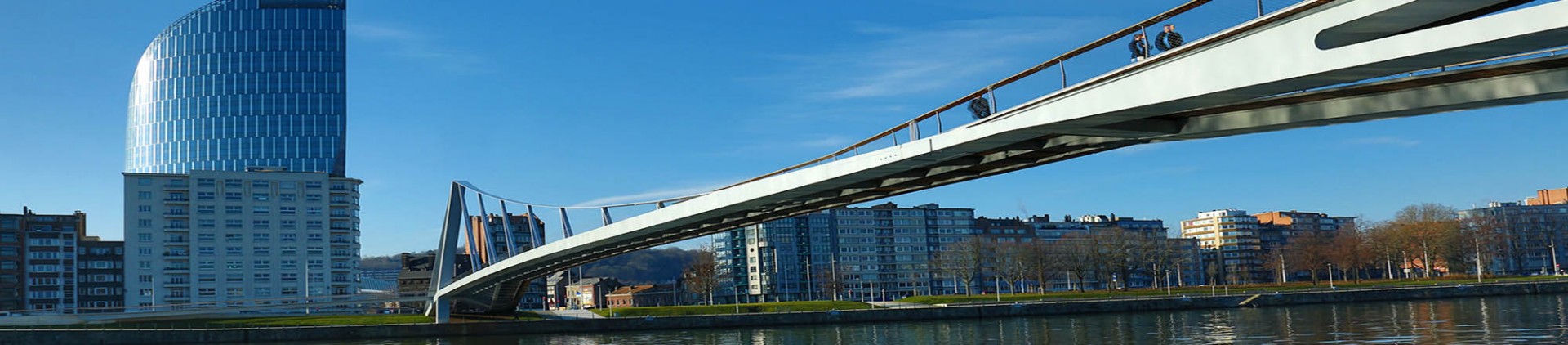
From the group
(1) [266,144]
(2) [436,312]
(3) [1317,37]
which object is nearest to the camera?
(3) [1317,37]

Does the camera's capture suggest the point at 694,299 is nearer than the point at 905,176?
No

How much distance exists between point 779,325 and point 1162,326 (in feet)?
64.7

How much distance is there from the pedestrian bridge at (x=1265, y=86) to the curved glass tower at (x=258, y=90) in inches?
5579

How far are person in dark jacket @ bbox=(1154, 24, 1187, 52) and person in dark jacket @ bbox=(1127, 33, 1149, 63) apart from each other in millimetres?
194

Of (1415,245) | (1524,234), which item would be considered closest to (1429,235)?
(1415,245)

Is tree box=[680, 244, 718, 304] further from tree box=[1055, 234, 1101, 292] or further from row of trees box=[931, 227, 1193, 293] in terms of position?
tree box=[1055, 234, 1101, 292]

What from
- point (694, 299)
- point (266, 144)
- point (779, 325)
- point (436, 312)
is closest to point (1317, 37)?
point (779, 325)

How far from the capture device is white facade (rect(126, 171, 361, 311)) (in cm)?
10619

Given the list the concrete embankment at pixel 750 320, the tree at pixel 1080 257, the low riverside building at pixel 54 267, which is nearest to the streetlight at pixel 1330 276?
the concrete embankment at pixel 750 320

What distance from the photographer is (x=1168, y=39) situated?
16.8 metres

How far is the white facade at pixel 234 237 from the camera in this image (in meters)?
106

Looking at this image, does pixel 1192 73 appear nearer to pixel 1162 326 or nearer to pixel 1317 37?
pixel 1317 37

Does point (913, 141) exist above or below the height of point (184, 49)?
below

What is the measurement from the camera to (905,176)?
28.1 m
